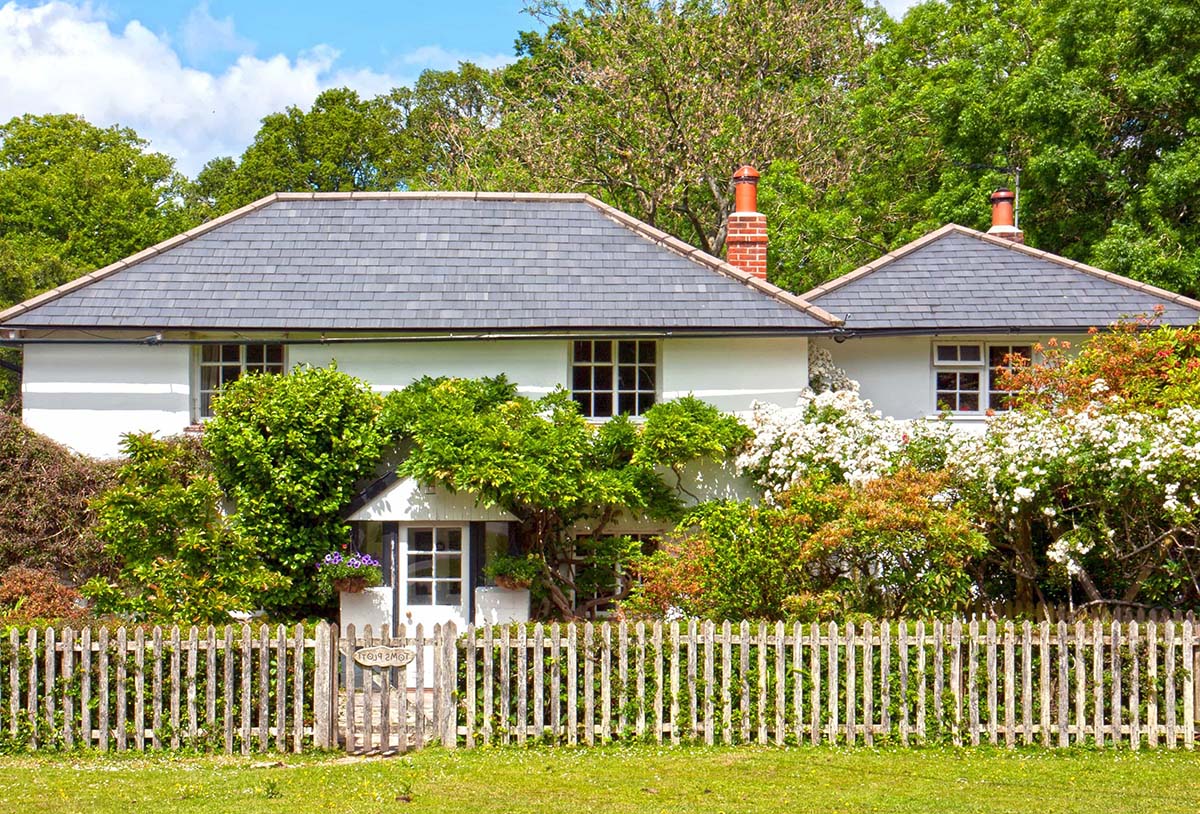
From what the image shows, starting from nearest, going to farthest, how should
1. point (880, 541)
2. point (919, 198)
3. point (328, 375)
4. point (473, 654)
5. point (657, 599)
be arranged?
point (473, 654) < point (880, 541) < point (657, 599) < point (328, 375) < point (919, 198)

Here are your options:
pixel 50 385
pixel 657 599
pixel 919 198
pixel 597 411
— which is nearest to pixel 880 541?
Answer: pixel 657 599

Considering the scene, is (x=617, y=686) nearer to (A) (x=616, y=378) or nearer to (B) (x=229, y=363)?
(A) (x=616, y=378)

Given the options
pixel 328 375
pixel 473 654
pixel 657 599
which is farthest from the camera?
pixel 328 375

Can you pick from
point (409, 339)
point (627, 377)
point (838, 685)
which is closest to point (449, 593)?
point (409, 339)

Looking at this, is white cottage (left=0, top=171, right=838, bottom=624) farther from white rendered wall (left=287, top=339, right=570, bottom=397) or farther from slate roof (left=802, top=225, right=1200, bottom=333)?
slate roof (left=802, top=225, right=1200, bottom=333)

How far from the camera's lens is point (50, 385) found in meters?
19.0

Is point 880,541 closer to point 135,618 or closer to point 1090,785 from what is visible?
point 1090,785

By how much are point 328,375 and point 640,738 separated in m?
7.58

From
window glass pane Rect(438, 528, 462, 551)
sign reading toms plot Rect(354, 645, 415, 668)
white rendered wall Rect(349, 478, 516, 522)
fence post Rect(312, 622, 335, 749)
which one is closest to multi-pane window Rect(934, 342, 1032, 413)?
white rendered wall Rect(349, 478, 516, 522)

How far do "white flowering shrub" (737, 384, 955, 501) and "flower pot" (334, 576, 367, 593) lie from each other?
17.6ft

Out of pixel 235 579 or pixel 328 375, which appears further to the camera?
pixel 328 375

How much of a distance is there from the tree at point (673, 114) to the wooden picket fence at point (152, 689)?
22.2 meters

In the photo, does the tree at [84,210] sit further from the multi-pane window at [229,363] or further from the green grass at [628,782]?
the green grass at [628,782]

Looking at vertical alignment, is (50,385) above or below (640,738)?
above
